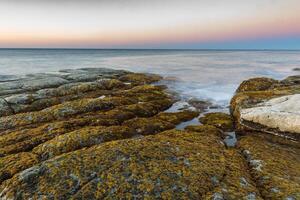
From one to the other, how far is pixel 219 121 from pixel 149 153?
600 cm

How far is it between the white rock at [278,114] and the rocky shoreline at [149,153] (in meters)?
0.03

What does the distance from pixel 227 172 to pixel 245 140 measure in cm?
300

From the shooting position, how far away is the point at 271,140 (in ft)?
29.2

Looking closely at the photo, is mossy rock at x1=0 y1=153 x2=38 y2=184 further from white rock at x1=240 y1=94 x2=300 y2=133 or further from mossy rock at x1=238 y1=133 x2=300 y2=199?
white rock at x1=240 y1=94 x2=300 y2=133

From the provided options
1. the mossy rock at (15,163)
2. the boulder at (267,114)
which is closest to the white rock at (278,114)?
the boulder at (267,114)

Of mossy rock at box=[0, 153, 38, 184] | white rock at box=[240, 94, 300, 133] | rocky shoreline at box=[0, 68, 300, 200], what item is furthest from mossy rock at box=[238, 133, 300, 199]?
mossy rock at box=[0, 153, 38, 184]

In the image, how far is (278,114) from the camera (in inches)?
366

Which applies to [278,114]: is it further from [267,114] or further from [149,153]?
[149,153]

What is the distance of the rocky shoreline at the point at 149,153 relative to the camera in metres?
5.36

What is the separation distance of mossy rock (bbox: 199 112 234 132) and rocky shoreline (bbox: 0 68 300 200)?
0.16ft

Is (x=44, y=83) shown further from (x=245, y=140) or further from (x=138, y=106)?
(x=245, y=140)

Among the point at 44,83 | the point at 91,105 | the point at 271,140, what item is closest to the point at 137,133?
the point at 91,105

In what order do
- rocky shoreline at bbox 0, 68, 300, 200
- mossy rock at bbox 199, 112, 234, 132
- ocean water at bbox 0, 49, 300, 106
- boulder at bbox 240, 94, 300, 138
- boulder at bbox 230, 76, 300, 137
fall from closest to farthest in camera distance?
rocky shoreline at bbox 0, 68, 300, 200, boulder at bbox 240, 94, 300, 138, boulder at bbox 230, 76, 300, 137, mossy rock at bbox 199, 112, 234, 132, ocean water at bbox 0, 49, 300, 106

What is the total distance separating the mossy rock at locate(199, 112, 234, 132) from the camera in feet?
35.8
